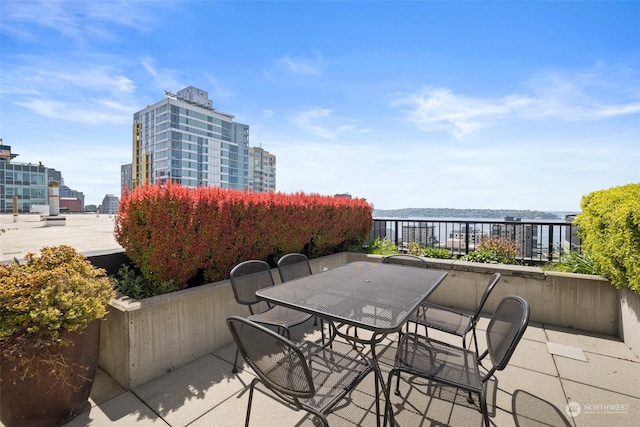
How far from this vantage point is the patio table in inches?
65.3

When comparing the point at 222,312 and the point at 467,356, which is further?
the point at 222,312

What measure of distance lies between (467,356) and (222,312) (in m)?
2.34

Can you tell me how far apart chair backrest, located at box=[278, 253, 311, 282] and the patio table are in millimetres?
489

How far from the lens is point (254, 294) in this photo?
2758mm

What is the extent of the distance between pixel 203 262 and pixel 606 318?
4.71 m

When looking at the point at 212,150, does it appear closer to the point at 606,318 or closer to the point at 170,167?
the point at 170,167

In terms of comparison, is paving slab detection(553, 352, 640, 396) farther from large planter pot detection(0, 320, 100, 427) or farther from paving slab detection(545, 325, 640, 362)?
large planter pot detection(0, 320, 100, 427)

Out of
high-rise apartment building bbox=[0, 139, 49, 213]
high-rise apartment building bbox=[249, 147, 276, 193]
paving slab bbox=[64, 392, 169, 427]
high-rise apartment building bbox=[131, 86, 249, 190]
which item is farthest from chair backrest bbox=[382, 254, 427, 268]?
high-rise apartment building bbox=[0, 139, 49, 213]

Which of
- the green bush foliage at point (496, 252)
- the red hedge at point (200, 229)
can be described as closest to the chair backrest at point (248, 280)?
the red hedge at point (200, 229)

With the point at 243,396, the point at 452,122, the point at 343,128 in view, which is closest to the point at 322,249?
the point at 243,396

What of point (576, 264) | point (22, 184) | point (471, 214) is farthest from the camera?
point (22, 184)

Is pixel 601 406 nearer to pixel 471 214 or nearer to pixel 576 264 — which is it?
pixel 576 264

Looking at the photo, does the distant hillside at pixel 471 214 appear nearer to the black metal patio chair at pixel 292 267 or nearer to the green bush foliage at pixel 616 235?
the green bush foliage at pixel 616 235

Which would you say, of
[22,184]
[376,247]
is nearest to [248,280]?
[376,247]
